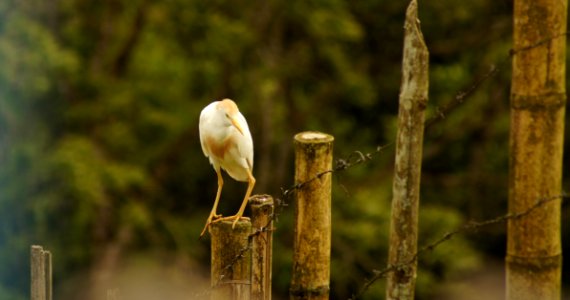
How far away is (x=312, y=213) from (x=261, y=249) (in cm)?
18

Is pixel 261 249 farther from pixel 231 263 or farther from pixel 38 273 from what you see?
pixel 38 273

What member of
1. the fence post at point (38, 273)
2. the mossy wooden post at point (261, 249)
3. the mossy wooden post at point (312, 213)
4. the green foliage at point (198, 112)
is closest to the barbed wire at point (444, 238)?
the mossy wooden post at point (312, 213)

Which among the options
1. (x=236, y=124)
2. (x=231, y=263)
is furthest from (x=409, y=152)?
(x=236, y=124)

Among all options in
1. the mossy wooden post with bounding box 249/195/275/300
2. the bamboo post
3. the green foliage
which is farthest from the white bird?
the green foliage

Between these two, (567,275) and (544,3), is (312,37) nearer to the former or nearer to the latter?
(567,275)

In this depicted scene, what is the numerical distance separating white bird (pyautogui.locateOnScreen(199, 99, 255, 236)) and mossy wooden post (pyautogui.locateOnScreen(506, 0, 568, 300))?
97 cm

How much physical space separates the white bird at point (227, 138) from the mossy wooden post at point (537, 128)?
97cm

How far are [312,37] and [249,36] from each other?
56 cm

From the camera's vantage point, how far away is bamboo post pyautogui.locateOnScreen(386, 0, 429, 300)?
9.89 feet

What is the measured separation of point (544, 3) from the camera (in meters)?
3.61

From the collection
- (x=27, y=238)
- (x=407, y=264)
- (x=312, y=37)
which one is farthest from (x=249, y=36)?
(x=407, y=264)

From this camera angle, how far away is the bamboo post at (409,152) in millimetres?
3016

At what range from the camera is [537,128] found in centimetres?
366

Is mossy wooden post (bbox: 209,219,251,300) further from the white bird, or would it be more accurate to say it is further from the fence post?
the white bird
